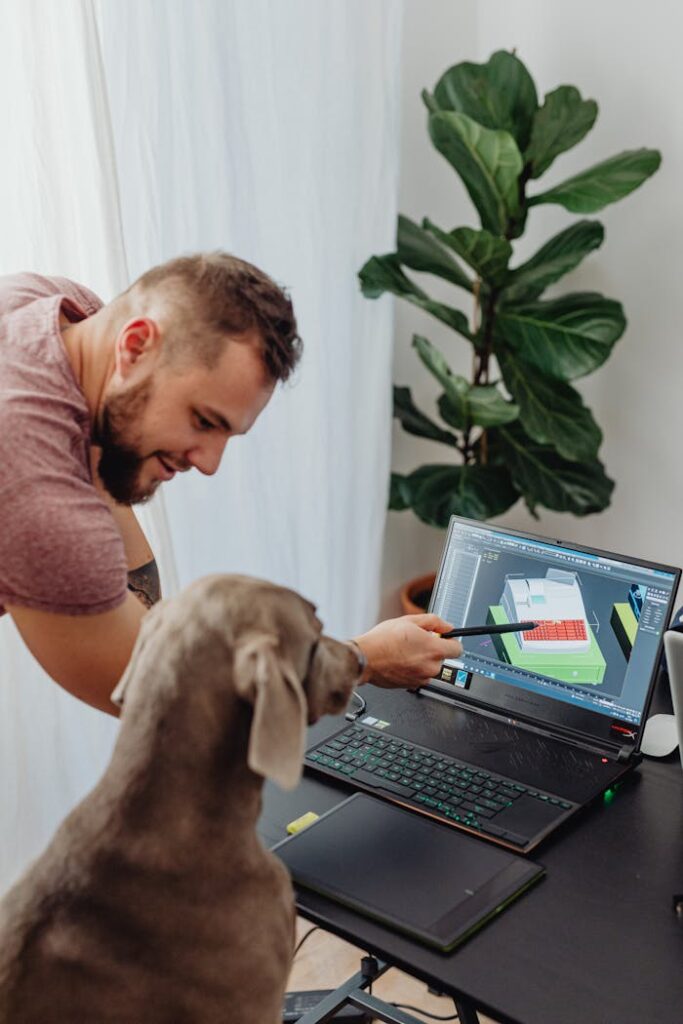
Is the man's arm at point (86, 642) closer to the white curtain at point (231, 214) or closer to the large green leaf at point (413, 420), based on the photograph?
the white curtain at point (231, 214)

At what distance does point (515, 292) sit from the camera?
2666 millimetres

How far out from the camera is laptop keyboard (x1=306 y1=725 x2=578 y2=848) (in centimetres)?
129

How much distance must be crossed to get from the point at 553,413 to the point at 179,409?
1440mm

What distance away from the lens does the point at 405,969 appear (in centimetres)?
108

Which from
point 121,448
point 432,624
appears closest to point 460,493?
point 432,624

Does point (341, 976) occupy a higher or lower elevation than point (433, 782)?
lower

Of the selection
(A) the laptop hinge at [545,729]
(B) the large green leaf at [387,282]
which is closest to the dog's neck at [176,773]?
(A) the laptop hinge at [545,729]

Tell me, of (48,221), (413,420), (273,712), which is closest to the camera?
(273,712)

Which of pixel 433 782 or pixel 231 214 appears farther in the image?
pixel 231 214

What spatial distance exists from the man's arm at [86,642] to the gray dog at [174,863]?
37cm

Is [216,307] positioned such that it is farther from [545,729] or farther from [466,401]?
[466,401]

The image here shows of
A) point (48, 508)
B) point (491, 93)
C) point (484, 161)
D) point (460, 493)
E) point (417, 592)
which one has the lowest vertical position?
point (417, 592)

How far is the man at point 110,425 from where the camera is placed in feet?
3.99

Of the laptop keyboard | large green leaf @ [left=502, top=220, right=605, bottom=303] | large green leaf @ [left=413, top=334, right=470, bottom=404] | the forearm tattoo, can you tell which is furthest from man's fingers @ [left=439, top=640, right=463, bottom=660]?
large green leaf @ [left=502, top=220, right=605, bottom=303]
